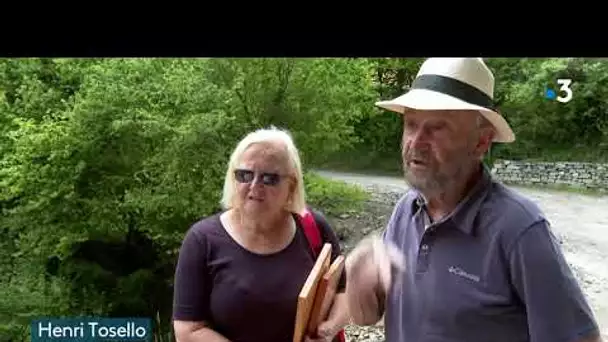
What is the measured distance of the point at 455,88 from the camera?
90cm

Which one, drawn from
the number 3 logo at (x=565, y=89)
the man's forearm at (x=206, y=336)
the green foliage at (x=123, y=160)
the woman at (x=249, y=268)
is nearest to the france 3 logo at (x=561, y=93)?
the number 3 logo at (x=565, y=89)

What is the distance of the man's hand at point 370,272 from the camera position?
91 cm

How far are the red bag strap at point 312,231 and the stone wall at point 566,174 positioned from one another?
0.57m

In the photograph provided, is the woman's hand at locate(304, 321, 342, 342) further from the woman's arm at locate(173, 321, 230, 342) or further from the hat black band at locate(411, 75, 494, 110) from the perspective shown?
the hat black band at locate(411, 75, 494, 110)

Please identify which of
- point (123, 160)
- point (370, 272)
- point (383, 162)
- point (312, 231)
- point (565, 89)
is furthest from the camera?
point (123, 160)

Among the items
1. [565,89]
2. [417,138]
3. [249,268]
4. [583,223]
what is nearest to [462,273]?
[417,138]

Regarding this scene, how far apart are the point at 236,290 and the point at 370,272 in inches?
7.1

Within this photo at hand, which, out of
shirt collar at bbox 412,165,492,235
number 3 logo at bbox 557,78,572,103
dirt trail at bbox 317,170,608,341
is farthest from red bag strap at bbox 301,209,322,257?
number 3 logo at bbox 557,78,572,103

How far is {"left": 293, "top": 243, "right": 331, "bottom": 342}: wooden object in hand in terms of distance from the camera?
921 millimetres

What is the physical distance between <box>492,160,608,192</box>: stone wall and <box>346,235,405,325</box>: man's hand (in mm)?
626

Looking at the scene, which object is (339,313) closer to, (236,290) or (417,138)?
(236,290)
